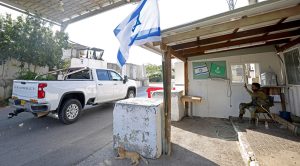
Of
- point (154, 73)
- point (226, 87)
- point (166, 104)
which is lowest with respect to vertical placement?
point (166, 104)

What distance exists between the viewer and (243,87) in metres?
5.87

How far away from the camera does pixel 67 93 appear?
17.8 feet

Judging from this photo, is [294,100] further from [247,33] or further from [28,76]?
[28,76]

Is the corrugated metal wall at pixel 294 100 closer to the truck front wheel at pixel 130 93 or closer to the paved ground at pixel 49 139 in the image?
the paved ground at pixel 49 139

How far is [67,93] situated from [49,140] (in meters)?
1.66

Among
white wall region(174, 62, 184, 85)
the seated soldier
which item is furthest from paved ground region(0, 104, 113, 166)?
the seated soldier

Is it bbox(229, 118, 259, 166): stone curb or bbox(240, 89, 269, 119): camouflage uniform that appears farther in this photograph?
bbox(240, 89, 269, 119): camouflage uniform

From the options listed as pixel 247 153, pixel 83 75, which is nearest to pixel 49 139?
pixel 83 75

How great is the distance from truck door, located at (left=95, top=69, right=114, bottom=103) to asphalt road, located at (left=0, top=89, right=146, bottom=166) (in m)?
0.96

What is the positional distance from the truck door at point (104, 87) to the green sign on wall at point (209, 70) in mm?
3753

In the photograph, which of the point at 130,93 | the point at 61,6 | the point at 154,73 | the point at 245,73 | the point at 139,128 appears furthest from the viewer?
the point at 154,73

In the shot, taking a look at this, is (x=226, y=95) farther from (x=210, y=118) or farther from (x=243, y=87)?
(x=210, y=118)

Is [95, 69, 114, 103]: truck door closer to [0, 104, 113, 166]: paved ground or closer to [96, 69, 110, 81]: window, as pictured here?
[96, 69, 110, 81]: window

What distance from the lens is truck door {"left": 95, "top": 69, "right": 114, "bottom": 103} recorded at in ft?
22.2
